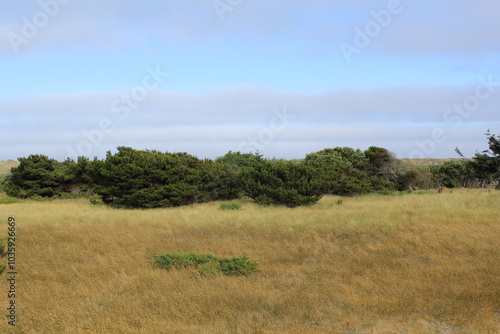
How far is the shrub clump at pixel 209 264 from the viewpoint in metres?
8.92

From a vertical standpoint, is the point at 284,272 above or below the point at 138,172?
below

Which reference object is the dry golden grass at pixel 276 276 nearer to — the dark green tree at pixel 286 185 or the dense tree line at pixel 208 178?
the dark green tree at pixel 286 185

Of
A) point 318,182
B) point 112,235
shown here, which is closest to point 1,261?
point 112,235

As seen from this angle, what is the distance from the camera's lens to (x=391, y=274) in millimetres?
8492

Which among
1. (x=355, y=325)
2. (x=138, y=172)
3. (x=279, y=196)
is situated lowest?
(x=355, y=325)

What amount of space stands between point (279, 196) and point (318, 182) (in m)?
2.17

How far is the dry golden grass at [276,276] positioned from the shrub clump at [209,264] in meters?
0.32

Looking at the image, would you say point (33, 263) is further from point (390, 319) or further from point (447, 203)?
point (447, 203)

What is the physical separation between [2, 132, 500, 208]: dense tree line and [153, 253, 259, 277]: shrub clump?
36.4 feet

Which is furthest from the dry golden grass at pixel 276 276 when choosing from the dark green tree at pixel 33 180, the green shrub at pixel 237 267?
the dark green tree at pixel 33 180

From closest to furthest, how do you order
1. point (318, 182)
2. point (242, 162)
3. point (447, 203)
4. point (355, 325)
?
point (355, 325) < point (447, 203) < point (318, 182) < point (242, 162)

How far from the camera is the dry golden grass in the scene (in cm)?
612

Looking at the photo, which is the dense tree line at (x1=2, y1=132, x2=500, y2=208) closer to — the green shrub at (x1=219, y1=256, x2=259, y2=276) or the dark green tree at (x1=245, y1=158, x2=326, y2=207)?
the dark green tree at (x1=245, y1=158, x2=326, y2=207)

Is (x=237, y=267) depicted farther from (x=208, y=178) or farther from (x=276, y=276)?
(x=208, y=178)
